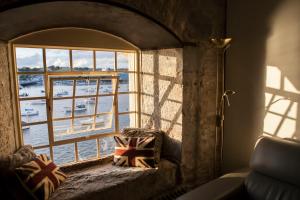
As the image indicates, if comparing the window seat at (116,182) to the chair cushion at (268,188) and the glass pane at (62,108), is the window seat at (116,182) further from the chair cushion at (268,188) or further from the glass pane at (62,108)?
the chair cushion at (268,188)

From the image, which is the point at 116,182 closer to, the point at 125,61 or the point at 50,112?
the point at 50,112

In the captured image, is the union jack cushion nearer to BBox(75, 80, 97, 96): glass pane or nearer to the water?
the water

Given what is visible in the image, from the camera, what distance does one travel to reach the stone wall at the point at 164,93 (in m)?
2.63

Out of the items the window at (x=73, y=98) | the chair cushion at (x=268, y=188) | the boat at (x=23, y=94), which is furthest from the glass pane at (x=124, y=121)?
the chair cushion at (x=268, y=188)

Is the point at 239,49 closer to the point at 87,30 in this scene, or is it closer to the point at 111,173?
the point at 87,30

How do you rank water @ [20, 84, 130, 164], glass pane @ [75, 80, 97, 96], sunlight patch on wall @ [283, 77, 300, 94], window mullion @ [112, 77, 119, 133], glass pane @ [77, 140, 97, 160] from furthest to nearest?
1. window mullion @ [112, 77, 119, 133]
2. glass pane @ [77, 140, 97, 160]
3. glass pane @ [75, 80, 97, 96]
4. water @ [20, 84, 130, 164]
5. sunlight patch on wall @ [283, 77, 300, 94]

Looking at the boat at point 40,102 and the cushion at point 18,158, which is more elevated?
the boat at point 40,102

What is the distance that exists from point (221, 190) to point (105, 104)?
5.54ft

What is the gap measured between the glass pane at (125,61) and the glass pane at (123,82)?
81mm

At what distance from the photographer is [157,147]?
8.77 feet

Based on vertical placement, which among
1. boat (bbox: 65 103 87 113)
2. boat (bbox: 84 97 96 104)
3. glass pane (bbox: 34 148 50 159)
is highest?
boat (bbox: 84 97 96 104)

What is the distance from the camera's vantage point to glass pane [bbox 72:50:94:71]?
2.58 meters

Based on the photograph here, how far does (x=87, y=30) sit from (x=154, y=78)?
0.98 m

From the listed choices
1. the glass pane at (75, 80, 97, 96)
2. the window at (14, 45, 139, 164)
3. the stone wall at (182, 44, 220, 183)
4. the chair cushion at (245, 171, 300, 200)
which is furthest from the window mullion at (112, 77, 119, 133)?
the chair cushion at (245, 171, 300, 200)
